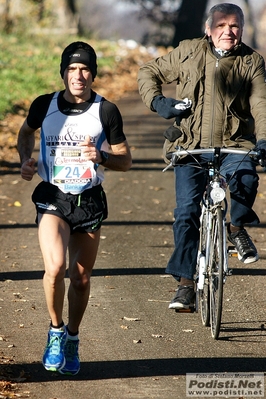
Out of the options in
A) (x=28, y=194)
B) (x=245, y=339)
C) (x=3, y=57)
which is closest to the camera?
(x=245, y=339)

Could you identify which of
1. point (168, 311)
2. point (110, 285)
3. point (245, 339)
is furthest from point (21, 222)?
point (245, 339)

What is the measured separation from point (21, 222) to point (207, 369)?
645 cm

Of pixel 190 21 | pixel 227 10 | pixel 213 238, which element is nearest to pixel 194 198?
pixel 213 238

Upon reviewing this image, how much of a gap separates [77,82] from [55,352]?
1738 millimetres

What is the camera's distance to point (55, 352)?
6.00m

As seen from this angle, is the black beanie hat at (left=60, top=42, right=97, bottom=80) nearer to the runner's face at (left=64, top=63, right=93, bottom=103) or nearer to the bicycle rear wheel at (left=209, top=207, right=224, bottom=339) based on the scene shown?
the runner's face at (left=64, top=63, right=93, bottom=103)

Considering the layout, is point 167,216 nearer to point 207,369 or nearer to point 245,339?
point 245,339

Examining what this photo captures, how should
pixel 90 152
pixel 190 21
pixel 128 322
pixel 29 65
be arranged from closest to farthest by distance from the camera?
pixel 90 152 < pixel 128 322 < pixel 29 65 < pixel 190 21

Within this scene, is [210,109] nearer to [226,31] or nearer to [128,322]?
[226,31]

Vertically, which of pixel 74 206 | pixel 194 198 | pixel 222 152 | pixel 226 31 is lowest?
pixel 194 198

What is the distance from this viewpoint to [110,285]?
29.7 ft

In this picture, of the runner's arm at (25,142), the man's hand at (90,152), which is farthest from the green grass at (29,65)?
the man's hand at (90,152)

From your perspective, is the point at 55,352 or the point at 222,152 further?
the point at 222,152

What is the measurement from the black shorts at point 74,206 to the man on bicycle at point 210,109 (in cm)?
129
